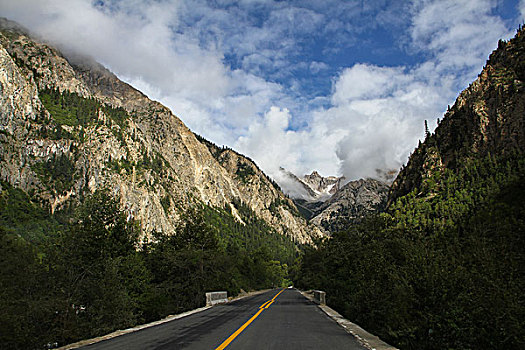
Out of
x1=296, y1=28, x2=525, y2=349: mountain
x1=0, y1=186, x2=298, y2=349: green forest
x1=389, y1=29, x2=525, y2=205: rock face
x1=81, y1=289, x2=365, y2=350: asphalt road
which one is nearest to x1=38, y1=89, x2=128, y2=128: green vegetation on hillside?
x1=389, y1=29, x2=525, y2=205: rock face

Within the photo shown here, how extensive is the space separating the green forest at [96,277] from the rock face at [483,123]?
3818 inches

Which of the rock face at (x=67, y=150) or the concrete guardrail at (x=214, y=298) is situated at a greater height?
the rock face at (x=67, y=150)

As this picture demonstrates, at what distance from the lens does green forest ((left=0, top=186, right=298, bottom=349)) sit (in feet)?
41.1

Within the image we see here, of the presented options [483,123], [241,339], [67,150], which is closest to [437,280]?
[241,339]

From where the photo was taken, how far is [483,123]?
115 m

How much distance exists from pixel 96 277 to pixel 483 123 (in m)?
125

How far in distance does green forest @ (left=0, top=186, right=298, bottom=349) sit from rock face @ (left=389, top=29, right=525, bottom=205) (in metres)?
97.0

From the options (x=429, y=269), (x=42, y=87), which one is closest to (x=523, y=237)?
(x=429, y=269)

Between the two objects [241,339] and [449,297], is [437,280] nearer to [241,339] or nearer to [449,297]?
[449,297]

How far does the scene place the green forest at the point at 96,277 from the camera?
41.1 feet

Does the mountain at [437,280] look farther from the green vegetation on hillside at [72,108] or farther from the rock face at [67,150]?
the green vegetation on hillside at [72,108]

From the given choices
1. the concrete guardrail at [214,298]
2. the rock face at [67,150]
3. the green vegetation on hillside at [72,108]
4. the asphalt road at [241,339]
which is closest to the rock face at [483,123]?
the concrete guardrail at [214,298]

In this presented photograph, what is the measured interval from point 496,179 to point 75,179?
148137 mm

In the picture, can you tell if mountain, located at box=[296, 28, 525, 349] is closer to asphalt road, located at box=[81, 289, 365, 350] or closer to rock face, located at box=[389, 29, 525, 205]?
asphalt road, located at box=[81, 289, 365, 350]
